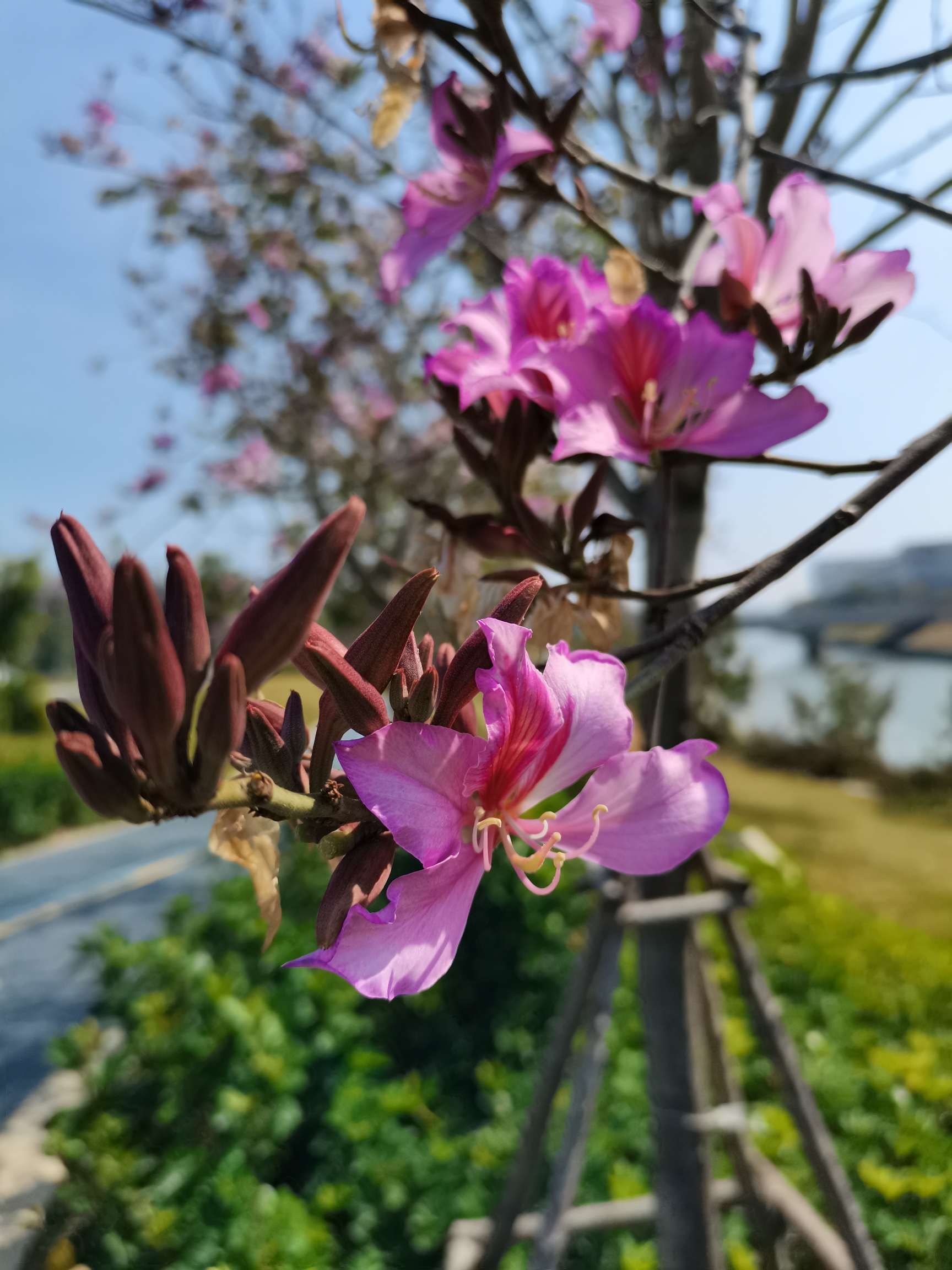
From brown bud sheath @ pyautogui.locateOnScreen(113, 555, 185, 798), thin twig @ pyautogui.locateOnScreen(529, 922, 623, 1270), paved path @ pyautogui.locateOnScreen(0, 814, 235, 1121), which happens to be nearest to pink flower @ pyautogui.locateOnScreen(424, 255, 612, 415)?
brown bud sheath @ pyautogui.locateOnScreen(113, 555, 185, 798)

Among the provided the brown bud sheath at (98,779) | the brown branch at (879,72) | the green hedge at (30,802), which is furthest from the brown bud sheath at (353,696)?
the green hedge at (30,802)

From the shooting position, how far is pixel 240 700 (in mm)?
453

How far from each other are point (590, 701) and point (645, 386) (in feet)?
1.31

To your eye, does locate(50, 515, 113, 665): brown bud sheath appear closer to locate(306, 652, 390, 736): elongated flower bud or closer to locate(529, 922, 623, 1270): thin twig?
locate(306, 652, 390, 736): elongated flower bud

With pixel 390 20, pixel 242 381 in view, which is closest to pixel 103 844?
pixel 242 381

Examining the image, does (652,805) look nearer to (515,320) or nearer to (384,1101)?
(515,320)

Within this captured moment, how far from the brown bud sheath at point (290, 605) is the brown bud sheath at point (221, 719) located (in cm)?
2

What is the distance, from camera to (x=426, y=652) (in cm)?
61

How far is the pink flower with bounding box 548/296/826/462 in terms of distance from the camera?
78cm

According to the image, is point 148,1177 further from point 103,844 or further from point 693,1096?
point 103,844

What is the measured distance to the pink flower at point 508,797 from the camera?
1.59 ft

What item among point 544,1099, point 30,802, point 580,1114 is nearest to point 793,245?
point 580,1114

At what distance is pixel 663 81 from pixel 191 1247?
3.19 m

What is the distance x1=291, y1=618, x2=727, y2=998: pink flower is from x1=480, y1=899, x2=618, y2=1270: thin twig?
1.44 meters
